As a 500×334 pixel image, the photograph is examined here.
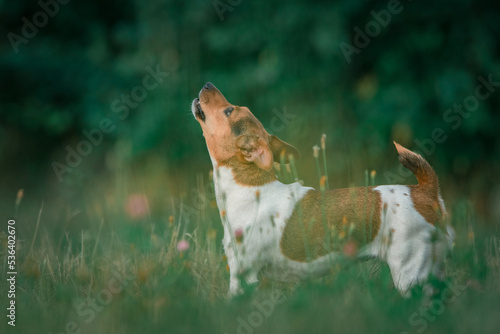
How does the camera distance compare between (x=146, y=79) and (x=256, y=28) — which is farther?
(x=146, y=79)

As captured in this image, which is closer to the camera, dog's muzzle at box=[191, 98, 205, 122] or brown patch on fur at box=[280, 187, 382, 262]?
brown patch on fur at box=[280, 187, 382, 262]

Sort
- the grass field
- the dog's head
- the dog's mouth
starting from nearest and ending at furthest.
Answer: the grass field < the dog's head < the dog's mouth

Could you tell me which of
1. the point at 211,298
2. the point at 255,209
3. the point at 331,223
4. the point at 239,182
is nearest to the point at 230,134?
the point at 239,182

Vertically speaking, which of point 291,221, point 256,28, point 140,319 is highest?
point 256,28

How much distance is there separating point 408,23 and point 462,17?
67 centimetres

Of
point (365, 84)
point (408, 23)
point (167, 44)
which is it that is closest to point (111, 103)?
point (167, 44)

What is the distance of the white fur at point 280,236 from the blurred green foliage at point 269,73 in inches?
112

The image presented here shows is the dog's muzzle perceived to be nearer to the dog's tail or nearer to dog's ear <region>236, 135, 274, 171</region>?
dog's ear <region>236, 135, 274, 171</region>

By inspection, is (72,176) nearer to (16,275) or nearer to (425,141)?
(16,275)

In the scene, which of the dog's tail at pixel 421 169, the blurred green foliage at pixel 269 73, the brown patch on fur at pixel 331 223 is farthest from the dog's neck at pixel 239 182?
the blurred green foliage at pixel 269 73

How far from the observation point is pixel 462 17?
277 inches

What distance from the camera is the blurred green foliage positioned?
7098 mm

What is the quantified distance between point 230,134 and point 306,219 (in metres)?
0.89

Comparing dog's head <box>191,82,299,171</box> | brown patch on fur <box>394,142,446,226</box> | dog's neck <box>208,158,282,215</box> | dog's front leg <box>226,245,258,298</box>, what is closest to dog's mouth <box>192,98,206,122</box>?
dog's head <box>191,82,299,171</box>
